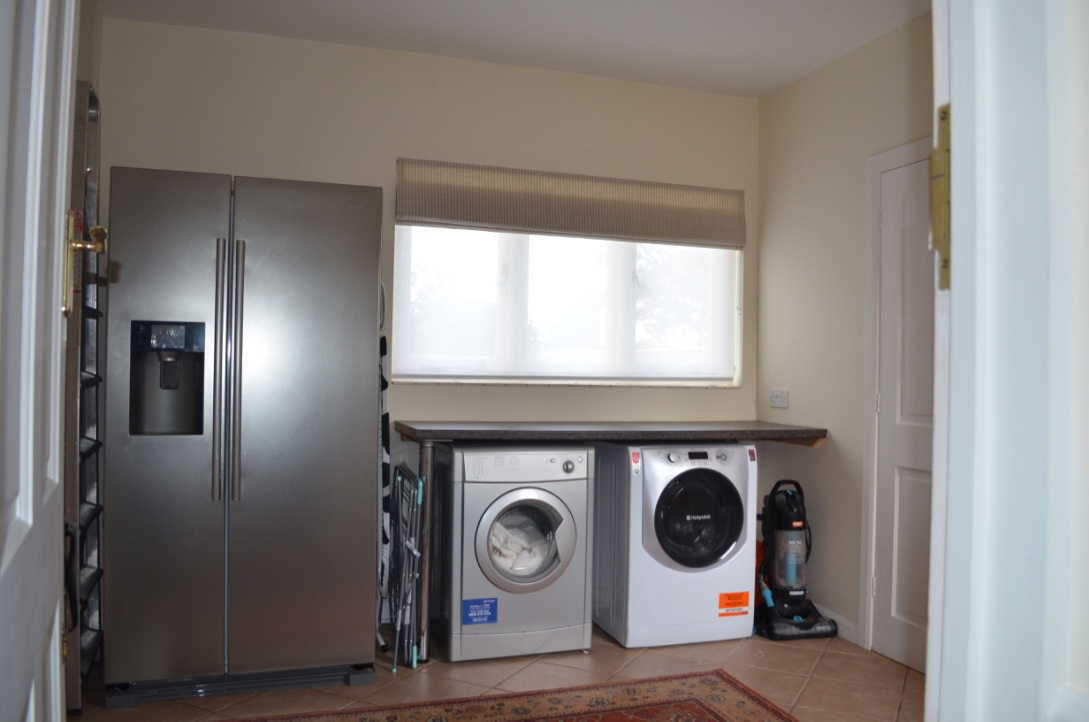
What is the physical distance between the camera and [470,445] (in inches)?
131

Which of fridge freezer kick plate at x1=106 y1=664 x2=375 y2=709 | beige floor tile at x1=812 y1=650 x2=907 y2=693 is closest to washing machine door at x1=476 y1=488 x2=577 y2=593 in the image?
fridge freezer kick plate at x1=106 y1=664 x2=375 y2=709

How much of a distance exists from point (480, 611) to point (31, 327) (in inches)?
107

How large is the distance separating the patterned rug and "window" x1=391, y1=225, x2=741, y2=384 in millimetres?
1543

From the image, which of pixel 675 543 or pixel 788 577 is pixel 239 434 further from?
pixel 788 577

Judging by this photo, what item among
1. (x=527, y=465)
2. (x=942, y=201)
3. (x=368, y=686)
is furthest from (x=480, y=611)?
(x=942, y=201)

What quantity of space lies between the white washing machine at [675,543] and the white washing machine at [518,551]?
0.19 m

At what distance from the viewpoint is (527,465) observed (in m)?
3.30

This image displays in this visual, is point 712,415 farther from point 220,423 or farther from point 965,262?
point 965,262

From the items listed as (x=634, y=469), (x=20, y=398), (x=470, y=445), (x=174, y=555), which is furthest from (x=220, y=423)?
(x=20, y=398)

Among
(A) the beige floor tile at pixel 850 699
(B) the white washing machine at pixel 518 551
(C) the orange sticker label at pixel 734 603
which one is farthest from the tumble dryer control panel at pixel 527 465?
(A) the beige floor tile at pixel 850 699

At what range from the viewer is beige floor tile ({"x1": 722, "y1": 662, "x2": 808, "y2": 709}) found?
2.97m

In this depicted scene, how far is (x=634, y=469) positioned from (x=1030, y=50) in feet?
9.72

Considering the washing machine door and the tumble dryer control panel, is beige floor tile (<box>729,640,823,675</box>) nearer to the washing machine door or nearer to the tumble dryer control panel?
the washing machine door

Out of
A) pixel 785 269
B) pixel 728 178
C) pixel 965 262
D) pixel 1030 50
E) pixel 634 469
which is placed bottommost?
pixel 634 469
